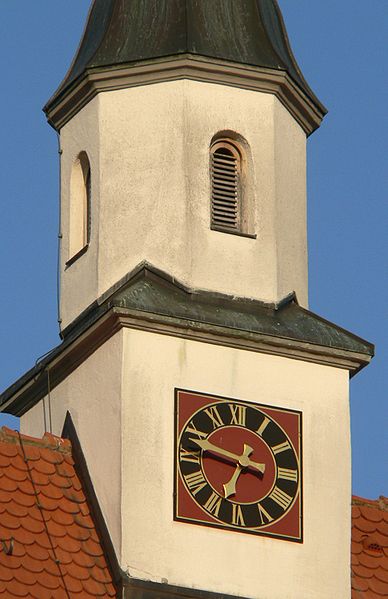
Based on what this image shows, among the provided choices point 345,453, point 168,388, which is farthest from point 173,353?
point 345,453

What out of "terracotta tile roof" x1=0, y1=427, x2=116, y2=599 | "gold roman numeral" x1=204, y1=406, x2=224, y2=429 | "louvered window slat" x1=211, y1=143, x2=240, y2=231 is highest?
"louvered window slat" x1=211, y1=143, x2=240, y2=231

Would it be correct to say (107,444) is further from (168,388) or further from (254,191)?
Result: (254,191)

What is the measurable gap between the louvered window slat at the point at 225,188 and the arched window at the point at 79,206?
4.91 ft

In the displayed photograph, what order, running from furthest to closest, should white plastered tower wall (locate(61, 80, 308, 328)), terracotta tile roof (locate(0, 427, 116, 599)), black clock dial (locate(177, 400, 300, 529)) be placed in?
white plastered tower wall (locate(61, 80, 308, 328)), black clock dial (locate(177, 400, 300, 529)), terracotta tile roof (locate(0, 427, 116, 599))

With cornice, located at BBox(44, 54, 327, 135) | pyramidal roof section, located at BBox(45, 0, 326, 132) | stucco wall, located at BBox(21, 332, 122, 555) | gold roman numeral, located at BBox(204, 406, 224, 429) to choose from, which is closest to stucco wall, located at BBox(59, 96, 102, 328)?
cornice, located at BBox(44, 54, 327, 135)

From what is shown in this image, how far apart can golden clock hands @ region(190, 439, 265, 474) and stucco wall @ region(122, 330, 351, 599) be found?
1.15 feet

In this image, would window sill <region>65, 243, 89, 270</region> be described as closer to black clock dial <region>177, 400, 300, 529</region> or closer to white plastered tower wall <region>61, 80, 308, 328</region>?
white plastered tower wall <region>61, 80, 308, 328</region>

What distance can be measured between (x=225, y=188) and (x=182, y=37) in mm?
1837

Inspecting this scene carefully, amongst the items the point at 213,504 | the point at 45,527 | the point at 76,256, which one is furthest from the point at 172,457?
the point at 76,256

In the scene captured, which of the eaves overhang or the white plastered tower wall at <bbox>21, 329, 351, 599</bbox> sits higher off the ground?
the eaves overhang

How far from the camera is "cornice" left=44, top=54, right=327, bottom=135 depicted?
101 feet

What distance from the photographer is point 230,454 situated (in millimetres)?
28891

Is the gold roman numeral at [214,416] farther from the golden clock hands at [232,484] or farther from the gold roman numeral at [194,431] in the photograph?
the golden clock hands at [232,484]

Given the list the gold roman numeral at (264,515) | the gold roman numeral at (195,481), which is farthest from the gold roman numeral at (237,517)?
the gold roman numeral at (195,481)
